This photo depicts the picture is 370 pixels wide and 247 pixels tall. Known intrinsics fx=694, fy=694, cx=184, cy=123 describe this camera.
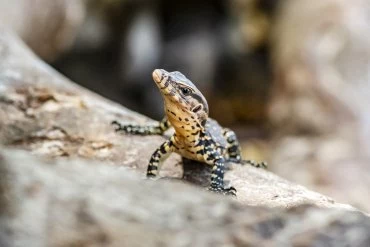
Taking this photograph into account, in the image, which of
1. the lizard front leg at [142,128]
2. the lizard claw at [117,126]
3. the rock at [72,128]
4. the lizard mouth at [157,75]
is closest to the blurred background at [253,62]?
the rock at [72,128]

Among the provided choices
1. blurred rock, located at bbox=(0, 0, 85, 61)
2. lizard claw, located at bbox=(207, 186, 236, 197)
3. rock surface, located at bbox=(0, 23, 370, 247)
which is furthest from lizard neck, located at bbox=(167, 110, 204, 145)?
blurred rock, located at bbox=(0, 0, 85, 61)

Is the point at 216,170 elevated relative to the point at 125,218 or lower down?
elevated

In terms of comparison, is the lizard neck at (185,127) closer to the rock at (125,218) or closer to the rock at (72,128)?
the rock at (72,128)

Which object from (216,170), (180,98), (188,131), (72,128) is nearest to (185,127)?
(188,131)

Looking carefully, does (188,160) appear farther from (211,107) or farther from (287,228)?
(211,107)

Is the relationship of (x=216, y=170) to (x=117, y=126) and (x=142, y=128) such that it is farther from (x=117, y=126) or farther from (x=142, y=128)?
(x=117, y=126)

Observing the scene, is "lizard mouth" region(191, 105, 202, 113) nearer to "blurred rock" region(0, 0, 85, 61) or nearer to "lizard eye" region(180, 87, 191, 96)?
"lizard eye" region(180, 87, 191, 96)

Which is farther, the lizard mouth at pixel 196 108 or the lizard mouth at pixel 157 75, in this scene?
the lizard mouth at pixel 196 108
